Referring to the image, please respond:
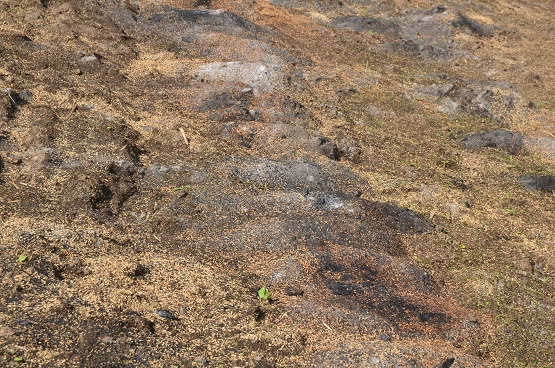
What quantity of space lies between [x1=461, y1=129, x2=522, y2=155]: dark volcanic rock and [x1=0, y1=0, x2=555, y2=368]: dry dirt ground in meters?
0.03

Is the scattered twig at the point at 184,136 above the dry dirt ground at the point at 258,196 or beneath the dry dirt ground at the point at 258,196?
beneath

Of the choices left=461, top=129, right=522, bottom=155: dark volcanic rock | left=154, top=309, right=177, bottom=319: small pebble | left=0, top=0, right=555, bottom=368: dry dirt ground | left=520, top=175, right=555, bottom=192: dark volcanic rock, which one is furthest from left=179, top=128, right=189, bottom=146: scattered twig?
left=520, top=175, right=555, bottom=192: dark volcanic rock

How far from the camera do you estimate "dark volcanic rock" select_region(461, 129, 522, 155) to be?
6.31 m

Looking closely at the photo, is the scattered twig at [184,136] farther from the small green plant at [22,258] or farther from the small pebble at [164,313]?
the small pebble at [164,313]

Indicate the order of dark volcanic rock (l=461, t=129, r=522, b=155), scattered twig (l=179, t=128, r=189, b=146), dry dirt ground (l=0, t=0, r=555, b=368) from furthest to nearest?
dark volcanic rock (l=461, t=129, r=522, b=155), scattered twig (l=179, t=128, r=189, b=146), dry dirt ground (l=0, t=0, r=555, b=368)

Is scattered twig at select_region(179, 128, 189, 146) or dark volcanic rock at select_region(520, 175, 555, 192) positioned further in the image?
dark volcanic rock at select_region(520, 175, 555, 192)

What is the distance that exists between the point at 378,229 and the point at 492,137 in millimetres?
2599

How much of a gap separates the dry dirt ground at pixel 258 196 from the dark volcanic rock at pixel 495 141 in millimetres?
28

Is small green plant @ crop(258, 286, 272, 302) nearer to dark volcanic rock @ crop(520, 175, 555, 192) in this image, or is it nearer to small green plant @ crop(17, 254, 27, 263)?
small green plant @ crop(17, 254, 27, 263)

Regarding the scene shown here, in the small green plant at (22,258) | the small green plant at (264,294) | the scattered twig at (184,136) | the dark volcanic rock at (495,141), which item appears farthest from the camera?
the dark volcanic rock at (495,141)

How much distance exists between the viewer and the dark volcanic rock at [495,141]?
631 centimetres

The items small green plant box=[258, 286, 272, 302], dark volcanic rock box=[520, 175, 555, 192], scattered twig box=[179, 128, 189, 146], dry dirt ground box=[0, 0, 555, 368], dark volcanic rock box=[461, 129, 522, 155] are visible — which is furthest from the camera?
dark volcanic rock box=[461, 129, 522, 155]

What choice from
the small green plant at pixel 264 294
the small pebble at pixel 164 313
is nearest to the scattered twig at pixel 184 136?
the small green plant at pixel 264 294

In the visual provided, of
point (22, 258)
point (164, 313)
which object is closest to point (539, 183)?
point (164, 313)
